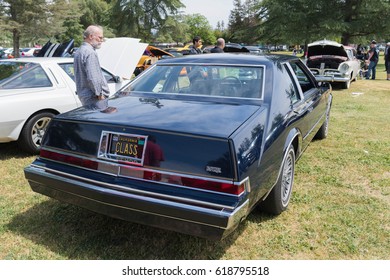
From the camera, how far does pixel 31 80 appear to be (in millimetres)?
5070

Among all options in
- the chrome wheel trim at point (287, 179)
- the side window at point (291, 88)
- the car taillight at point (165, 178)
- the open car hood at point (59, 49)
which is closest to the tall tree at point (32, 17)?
the open car hood at point (59, 49)

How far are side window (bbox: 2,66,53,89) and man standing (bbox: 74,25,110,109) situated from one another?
3.51 feet

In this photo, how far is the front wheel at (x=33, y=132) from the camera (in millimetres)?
4805

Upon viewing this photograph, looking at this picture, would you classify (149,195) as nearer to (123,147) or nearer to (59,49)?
(123,147)

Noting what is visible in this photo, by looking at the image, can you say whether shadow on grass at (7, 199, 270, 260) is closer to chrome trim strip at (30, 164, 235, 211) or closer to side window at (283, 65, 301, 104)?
chrome trim strip at (30, 164, 235, 211)

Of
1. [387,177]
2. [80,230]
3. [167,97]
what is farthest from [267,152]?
[387,177]

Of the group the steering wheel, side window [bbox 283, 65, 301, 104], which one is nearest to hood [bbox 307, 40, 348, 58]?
side window [bbox 283, 65, 301, 104]

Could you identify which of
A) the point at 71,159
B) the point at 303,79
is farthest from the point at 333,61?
the point at 71,159

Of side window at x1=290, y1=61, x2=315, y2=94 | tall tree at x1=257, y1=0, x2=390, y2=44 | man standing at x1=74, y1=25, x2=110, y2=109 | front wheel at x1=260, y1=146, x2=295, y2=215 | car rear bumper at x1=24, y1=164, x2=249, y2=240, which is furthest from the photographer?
tall tree at x1=257, y1=0, x2=390, y2=44

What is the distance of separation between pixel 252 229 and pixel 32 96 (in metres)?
3.60

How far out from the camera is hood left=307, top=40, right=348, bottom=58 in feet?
43.1

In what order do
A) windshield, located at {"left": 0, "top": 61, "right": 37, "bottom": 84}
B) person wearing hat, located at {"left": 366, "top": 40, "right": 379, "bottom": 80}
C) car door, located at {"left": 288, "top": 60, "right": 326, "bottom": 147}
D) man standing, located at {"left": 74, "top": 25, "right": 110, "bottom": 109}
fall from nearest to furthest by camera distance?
1. car door, located at {"left": 288, "top": 60, "right": 326, "bottom": 147}
2. man standing, located at {"left": 74, "top": 25, "right": 110, "bottom": 109}
3. windshield, located at {"left": 0, "top": 61, "right": 37, "bottom": 84}
4. person wearing hat, located at {"left": 366, "top": 40, "right": 379, "bottom": 80}

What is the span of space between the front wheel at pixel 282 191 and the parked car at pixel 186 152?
1cm

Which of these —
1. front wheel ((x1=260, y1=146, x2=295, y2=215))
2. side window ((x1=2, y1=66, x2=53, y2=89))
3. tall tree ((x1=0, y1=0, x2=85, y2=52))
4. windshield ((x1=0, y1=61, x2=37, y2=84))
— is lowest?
front wheel ((x1=260, y1=146, x2=295, y2=215))
